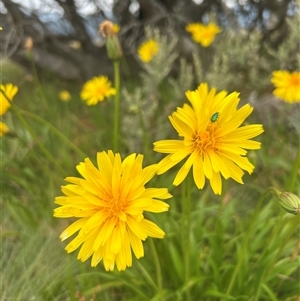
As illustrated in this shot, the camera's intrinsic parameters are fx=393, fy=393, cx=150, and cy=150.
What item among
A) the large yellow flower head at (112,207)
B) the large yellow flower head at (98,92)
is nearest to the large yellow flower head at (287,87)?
the large yellow flower head at (98,92)

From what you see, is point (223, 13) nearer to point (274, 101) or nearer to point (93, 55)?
point (274, 101)

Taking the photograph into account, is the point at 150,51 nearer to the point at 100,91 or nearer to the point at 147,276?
the point at 100,91

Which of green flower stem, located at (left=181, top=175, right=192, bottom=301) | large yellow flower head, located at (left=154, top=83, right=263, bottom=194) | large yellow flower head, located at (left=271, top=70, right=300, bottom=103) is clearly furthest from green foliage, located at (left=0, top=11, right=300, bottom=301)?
large yellow flower head, located at (left=271, top=70, right=300, bottom=103)

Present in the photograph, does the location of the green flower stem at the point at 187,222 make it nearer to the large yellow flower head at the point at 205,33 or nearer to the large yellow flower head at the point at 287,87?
the large yellow flower head at the point at 287,87

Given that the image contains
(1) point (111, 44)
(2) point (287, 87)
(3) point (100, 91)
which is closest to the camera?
(1) point (111, 44)

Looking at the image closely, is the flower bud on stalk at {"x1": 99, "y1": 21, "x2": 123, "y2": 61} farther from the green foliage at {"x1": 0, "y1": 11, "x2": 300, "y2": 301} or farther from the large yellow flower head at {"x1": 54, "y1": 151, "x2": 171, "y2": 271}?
the large yellow flower head at {"x1": 54, "y1": 151, "x2": 171, "y2": 271}

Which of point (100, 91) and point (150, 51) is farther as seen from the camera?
point (150, 51)

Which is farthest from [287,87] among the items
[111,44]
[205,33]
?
[111,44]
